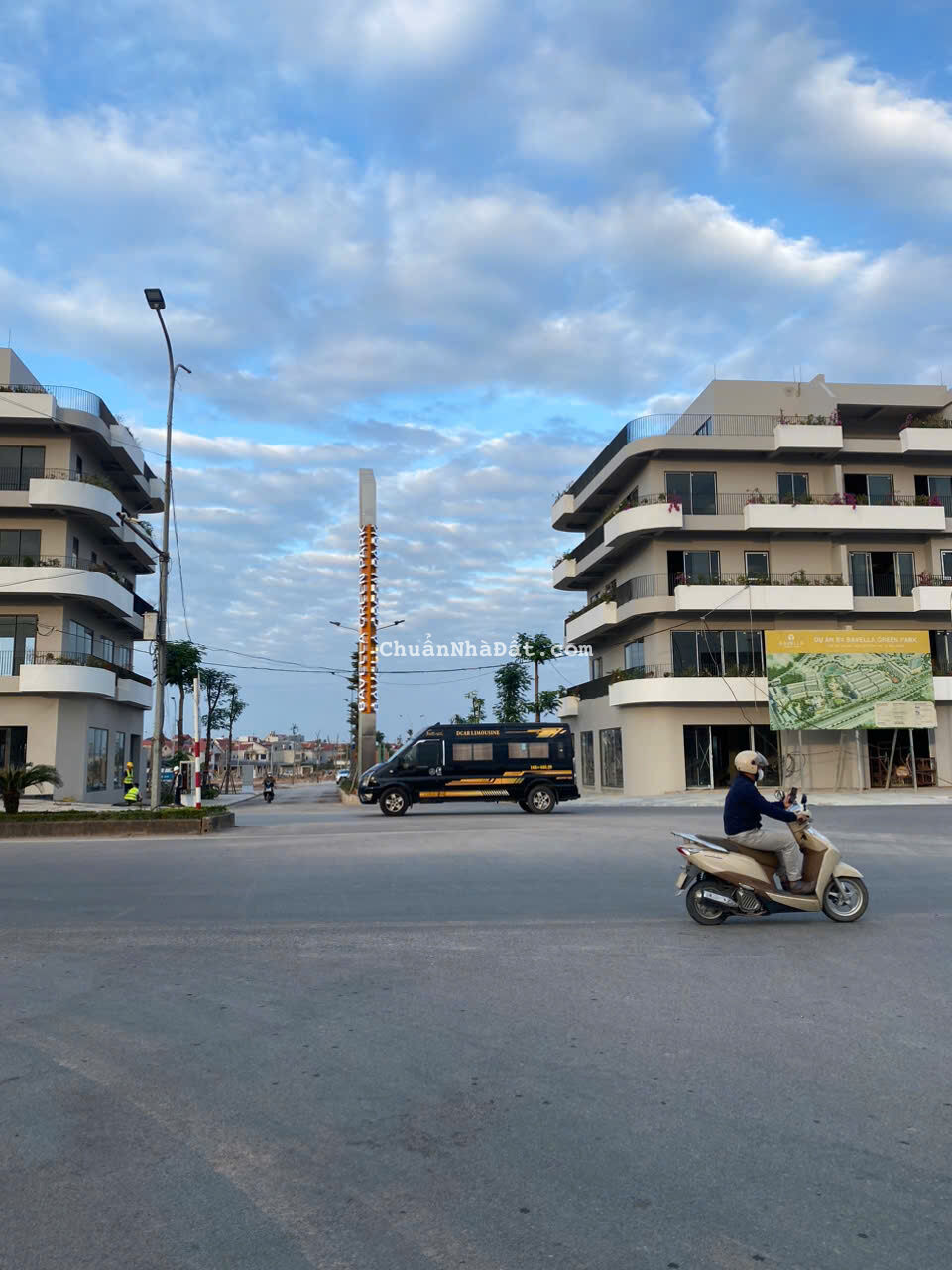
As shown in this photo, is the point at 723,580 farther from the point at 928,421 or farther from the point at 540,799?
the point at 540,799

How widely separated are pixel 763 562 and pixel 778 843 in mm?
37282

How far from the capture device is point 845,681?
4200 cm

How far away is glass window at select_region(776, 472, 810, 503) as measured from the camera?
45.4 m

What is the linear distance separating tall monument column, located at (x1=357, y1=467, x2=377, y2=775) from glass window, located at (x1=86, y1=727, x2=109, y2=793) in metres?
11.7

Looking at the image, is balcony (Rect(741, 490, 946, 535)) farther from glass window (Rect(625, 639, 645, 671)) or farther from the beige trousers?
the beige trousers

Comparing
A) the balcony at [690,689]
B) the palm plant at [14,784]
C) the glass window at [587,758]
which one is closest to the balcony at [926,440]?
the balcony at [690,689]

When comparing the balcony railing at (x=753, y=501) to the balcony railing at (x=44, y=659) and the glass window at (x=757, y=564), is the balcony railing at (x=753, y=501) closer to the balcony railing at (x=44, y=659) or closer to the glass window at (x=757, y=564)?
the glass window at (x=757, y=564)

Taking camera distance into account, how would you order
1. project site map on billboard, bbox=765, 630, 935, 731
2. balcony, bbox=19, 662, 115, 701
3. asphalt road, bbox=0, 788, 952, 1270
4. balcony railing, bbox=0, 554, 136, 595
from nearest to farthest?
asphalt road, bbox=0, 788, 952, 1270 < balcony, bbox=19, 662, 115, 701 < balcony railing, bbox=0, 554, 136, 595 < project site map on billboard, bbox=765, 630, 935, 731

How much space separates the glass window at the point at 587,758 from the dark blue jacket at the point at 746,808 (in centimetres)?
4290

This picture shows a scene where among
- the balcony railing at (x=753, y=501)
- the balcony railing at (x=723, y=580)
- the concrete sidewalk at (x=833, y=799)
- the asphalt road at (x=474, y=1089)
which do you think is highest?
the balcony railing at (x=753, y=501)

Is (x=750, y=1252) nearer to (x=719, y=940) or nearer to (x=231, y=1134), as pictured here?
(x=231, y=1134)

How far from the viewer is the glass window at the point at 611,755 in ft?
155

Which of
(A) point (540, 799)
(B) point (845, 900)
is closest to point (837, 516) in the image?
(A) point (540, 799)

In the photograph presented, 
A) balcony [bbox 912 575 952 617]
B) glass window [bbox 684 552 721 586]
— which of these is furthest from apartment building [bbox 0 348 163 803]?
balcony [bbox 912 575 952 617]
